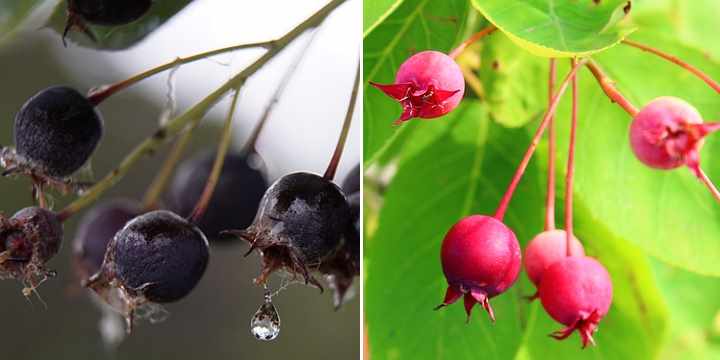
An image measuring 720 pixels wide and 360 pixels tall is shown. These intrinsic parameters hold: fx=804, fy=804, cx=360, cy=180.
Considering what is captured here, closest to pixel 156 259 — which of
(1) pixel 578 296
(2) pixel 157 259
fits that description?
(2) pixel 157 259

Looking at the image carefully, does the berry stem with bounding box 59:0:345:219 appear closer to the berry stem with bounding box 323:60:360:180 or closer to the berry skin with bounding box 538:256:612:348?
the berry stem with bounding box 323:60:360:180

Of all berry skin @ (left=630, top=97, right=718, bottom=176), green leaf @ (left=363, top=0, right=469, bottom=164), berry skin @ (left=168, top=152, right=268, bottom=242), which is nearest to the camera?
berry skin @ (left=630, top=97, right=718, bottom=176)

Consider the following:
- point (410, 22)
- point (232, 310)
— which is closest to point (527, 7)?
point (410, 22)

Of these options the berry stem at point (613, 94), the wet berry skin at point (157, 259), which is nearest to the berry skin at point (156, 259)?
Result: the wet berry skin at point (157, 259)

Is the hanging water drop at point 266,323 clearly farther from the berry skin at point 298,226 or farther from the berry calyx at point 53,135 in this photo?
the berry calyx at point 53,135

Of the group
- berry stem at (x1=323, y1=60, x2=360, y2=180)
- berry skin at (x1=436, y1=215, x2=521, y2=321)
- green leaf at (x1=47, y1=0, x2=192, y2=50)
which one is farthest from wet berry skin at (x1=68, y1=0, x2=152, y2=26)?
berry skin at (x1=436, y1=215, x2=521, y2=321)

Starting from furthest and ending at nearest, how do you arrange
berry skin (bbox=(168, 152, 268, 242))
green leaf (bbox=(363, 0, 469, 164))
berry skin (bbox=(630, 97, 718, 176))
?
berry skin (bbox=(168, 152, 268, 242)) → green leaf (bbox=(363, 0, 469, 164)) → berry skin (bbox=(630, 97, 718, 176))

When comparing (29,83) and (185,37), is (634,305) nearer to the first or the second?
(185,37)
